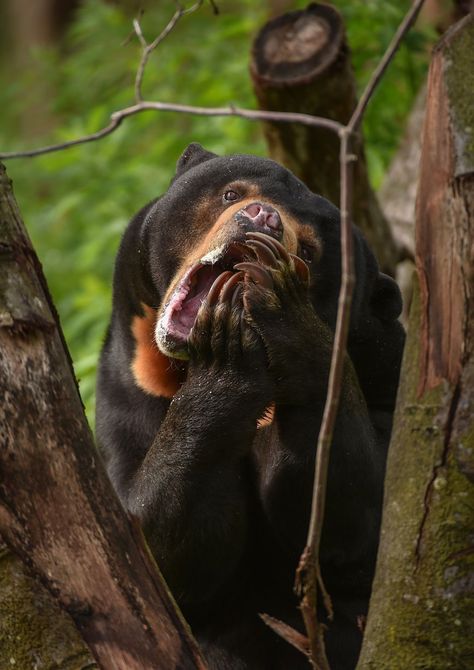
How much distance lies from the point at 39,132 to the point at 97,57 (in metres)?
4.03

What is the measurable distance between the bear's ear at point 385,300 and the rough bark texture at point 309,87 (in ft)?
5.12

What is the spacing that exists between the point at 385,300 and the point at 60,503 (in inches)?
102

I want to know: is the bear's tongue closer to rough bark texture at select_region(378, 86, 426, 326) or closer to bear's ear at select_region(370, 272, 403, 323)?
bear's ear at select_region(370, 272, 403, 323)

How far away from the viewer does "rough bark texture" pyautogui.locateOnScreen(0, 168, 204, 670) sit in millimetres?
2658

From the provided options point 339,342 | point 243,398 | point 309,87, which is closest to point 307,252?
point 243,398

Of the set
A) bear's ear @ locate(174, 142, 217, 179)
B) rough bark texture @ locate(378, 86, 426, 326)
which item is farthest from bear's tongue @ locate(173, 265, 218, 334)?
rough bark texture @ locate(378, 86, 426, 326)

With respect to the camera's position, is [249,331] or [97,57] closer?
[249,331]

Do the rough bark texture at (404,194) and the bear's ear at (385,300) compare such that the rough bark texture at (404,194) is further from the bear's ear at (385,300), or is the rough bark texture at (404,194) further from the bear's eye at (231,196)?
the bear's eye at (231,196)

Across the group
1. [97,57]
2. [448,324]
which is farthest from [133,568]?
[97,57]

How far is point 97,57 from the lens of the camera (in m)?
12.0

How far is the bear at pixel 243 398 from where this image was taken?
3.89 meters

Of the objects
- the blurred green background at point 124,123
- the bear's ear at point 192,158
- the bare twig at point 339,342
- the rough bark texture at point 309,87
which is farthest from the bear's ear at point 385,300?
the bare twig at point 339,342

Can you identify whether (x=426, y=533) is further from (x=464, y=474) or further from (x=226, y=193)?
(x=226, y=193)

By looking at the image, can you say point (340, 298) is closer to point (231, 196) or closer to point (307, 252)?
point (307, 252)
